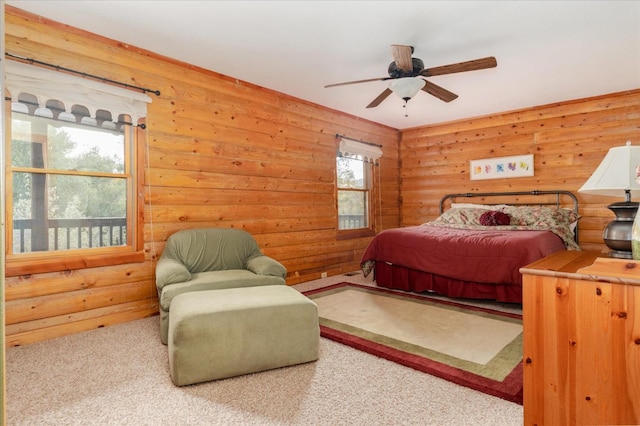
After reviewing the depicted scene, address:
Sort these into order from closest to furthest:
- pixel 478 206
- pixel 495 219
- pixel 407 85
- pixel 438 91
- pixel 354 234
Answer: pixel 407 85 < pixel 438 91 < pixel 495 219 < pixel 478 206 < pixel 354 234

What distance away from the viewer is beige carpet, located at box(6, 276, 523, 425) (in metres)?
1.66

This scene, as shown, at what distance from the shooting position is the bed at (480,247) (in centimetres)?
341

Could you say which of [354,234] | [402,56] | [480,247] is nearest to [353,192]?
[354,234]

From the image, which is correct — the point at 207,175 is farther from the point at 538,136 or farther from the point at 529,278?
the point at 538,136

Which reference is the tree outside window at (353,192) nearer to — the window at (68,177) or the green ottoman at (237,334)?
the window at (68,177)

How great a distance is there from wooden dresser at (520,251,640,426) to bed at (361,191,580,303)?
2247mm

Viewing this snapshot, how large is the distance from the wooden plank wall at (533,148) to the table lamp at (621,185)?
11.2ft

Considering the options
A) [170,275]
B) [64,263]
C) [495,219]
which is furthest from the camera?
[495,219]

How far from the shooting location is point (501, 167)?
5273 mm

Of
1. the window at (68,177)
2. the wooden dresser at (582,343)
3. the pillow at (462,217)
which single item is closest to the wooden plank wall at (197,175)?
the window at (68,177)

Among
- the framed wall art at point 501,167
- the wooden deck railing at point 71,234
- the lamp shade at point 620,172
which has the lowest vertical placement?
the wooden deck railing at point 71,234

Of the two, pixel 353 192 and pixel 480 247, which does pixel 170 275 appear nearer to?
pixel 480 247

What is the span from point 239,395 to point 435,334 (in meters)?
1.60

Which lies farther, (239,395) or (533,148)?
(533,148)
